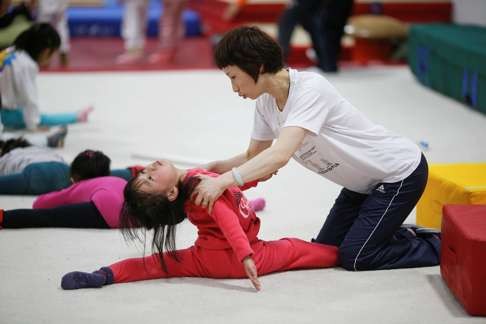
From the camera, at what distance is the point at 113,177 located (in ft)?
10.3

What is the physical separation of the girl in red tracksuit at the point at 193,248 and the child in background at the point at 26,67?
6.74 feet

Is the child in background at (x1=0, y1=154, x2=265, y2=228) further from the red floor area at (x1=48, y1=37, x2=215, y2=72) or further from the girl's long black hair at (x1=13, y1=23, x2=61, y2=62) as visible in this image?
the red floor area at (x1=48, y1=37, x2=215, y2=72)

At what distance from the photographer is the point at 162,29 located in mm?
7746

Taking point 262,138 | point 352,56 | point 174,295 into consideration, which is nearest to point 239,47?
point 262,138

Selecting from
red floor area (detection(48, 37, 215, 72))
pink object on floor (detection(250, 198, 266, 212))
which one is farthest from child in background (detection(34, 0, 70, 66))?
pink object on floor (detection(250, 198, 266, 212))

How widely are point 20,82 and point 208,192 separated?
96.6 inches

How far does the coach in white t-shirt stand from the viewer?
Answer: 2314mm

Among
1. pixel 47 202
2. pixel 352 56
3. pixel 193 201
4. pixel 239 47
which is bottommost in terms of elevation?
pixel 352 56

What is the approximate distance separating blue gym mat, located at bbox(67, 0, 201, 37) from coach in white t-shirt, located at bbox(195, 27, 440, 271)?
7409mm

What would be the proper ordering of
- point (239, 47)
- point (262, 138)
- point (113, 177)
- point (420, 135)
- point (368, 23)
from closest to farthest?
1. point (239, 47)
2. point (262, 138)
3. point (113, 177)
4. point (420, 135)
5. point (368, 23)

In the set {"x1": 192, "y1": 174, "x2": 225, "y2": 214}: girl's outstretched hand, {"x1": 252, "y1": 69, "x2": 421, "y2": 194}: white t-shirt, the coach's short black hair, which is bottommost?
{"x1": 192, "y1": 174, "x2": 225, "y2": 214}: girl's outstretched hand

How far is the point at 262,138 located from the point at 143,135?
224 centimetres

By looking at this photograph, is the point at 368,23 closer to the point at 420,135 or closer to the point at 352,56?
the point at 352,56

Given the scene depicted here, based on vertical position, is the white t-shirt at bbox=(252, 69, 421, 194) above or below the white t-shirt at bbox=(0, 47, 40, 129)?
above
